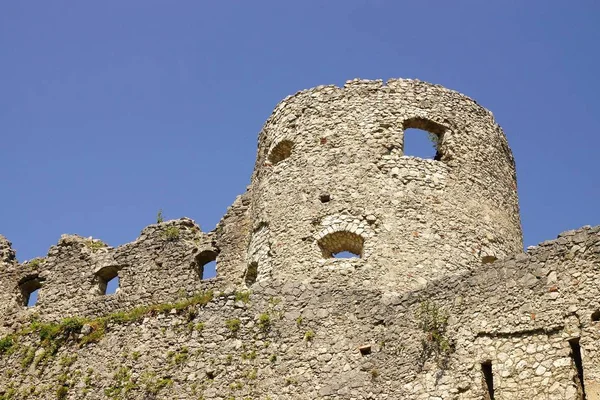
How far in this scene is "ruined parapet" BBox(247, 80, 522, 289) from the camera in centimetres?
2108

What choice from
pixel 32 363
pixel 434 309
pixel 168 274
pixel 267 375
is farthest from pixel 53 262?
pixel 434 309

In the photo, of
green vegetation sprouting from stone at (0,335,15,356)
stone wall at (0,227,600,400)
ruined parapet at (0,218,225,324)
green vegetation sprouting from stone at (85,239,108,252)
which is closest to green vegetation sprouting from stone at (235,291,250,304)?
stone wall at (0,227,600,400)

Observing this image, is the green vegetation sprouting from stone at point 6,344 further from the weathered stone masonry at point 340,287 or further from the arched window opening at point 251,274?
the arched window opening at point 251,274

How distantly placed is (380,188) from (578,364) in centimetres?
728

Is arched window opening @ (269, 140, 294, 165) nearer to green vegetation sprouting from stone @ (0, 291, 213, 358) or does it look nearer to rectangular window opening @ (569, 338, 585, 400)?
green vegetation sprouting from stone @ (0, 291, 213, 358)

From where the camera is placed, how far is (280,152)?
2358cm

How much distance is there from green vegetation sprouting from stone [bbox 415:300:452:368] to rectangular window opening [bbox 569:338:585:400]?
1943 millimetres

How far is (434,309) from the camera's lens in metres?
17.1

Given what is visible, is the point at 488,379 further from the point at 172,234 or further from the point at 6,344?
the point at 172,234

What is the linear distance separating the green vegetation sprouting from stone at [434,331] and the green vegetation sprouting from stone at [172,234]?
9057mm

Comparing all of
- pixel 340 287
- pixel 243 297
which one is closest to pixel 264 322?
pixel 243 297

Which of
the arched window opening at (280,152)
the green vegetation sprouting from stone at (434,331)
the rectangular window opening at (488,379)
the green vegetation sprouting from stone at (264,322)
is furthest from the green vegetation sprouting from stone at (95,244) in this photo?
the rectangular window opening at (488,379)

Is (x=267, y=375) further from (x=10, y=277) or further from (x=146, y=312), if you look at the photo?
(x=10, y=277)

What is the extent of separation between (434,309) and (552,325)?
209 centimetres
